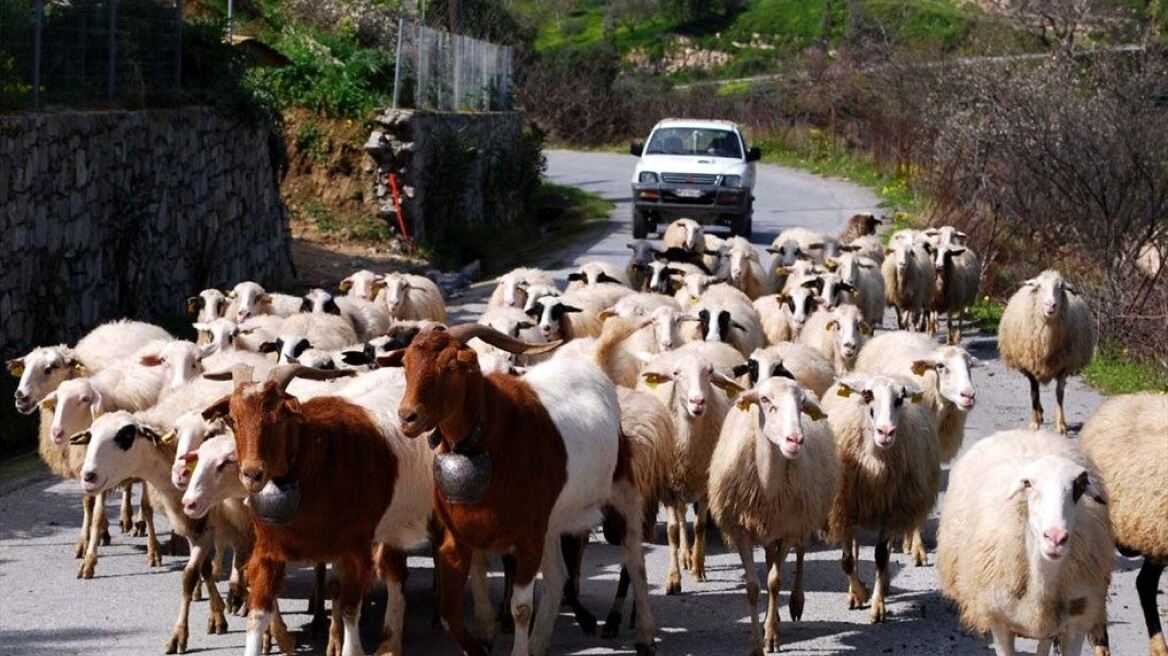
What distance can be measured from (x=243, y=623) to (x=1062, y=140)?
14269 mm

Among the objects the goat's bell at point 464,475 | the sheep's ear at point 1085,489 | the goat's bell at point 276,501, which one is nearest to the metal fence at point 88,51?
the goat's bell at point 276,501

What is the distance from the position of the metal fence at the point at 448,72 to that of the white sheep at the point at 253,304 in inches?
474

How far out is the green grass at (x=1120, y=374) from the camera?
16.5 meters

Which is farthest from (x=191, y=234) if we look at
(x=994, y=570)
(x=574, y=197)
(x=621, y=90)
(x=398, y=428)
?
(x=621, y=90)

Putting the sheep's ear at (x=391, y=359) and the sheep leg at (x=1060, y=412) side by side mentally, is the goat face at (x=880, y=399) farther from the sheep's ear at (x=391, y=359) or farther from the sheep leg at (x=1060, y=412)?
the sheep leg at (x=1060, y=412)

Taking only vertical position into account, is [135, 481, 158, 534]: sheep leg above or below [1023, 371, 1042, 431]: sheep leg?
below

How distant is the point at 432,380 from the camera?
7.64 metres

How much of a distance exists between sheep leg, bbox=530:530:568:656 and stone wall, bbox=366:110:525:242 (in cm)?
1773

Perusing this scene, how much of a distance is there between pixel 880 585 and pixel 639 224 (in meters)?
19.6

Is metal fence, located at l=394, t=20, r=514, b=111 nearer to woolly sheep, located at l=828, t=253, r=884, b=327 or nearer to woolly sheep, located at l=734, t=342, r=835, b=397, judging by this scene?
woolly sheep, located at l=828, t=253, r=884, b=327

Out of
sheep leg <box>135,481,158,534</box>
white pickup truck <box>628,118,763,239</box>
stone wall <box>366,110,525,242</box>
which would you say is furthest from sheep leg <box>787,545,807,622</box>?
white pickup truck <box>628,118,763,239</box>

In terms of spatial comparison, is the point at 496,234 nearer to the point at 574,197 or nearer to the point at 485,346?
the point at 574,197

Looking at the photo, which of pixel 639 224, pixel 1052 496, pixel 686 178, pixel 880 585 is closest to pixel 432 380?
pixel 1052 496

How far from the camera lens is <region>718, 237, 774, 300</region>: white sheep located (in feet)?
60.1
